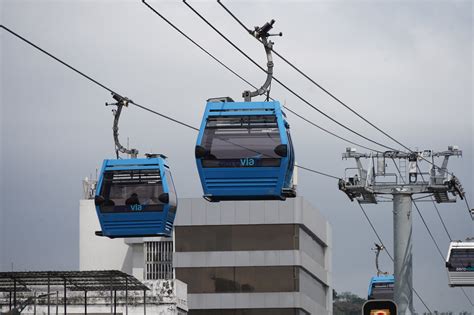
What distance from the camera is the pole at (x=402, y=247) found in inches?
1976

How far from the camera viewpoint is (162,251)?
119375mm

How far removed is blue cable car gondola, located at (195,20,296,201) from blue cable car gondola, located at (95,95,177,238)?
5438 mm

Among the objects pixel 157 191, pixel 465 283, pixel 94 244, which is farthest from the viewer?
pixel 94 244

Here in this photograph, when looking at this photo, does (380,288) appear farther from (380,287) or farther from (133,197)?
(133,197)

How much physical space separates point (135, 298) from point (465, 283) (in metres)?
17.4

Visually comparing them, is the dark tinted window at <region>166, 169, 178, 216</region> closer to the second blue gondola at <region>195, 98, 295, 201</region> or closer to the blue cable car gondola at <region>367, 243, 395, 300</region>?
the second blue gondola at <region>195, 98, 295, 201</region>

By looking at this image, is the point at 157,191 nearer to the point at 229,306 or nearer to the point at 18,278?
the point at 18,278

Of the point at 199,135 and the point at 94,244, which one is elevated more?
the point at 94,244

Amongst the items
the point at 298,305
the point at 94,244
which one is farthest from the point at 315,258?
the point at 94,244

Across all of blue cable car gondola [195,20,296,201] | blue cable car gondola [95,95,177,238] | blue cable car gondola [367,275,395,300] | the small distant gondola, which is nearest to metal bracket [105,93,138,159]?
blue cable car gondola [95,95,177,238]

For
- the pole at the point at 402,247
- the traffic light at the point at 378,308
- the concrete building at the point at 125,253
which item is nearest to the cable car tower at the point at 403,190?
the pole at the point at 402,247

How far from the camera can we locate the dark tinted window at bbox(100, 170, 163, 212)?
1443 inches

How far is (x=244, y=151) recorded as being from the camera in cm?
3128

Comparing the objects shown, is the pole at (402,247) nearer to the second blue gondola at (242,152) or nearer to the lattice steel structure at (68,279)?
the lattice steel structure at (68,279)
